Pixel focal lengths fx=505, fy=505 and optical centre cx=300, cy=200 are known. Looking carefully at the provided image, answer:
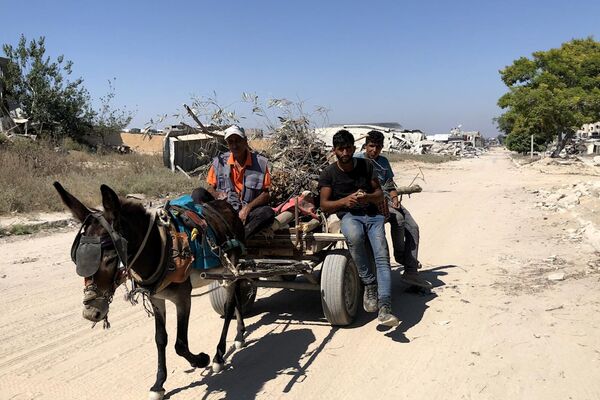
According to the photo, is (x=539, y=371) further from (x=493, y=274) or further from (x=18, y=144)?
(x=18, y=144)

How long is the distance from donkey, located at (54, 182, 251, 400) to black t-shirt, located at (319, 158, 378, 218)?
55.4 inches

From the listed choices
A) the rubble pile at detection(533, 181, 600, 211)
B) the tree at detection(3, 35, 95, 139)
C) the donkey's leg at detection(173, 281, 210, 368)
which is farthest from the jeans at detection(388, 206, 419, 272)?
the tree at detection(3, 35, 95, 139)

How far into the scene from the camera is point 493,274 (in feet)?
23.5

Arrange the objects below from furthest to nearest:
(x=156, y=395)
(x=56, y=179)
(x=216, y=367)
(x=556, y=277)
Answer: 1. (x=56, y=179)
2. (x=556, y=277)
3. (x=216, y=367)
4. (x=156, y=395)

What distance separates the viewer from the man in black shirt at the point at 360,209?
489cm

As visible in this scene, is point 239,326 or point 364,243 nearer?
point 239,326

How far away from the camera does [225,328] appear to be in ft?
14.9

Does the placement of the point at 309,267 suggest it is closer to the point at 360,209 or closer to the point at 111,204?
the point at 360,209

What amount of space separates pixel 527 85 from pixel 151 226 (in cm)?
3443

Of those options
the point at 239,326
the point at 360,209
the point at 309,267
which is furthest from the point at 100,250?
the point at 360,209

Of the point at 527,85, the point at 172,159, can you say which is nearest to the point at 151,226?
the point at 172,159

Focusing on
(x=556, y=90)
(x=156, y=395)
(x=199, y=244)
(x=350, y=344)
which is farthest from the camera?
(x=556, y=90)

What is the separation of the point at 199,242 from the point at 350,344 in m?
1.78

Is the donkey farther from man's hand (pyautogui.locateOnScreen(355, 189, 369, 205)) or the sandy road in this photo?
man's hand (pyautogui.locateOnScreen(355, 189, 369, 205))
